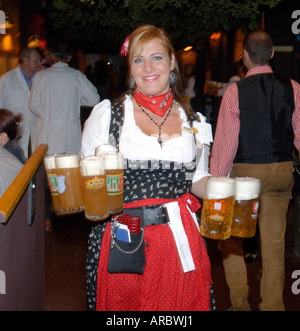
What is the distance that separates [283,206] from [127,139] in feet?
5.40

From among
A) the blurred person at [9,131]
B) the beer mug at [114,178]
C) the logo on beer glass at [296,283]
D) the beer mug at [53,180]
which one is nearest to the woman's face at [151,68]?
the beer mug at [114,178]

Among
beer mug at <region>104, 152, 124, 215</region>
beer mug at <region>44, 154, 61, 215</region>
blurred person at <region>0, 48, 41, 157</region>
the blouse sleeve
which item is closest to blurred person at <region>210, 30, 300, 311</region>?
the blouse sleeve

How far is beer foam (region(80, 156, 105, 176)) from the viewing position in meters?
1.74

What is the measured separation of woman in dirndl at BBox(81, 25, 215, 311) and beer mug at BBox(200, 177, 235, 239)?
1.10 ft

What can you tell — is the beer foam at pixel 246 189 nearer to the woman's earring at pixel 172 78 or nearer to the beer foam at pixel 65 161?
the beer foam at pixel 65 161

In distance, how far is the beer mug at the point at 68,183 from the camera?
1798 millimetres

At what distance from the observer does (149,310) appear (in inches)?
83.3

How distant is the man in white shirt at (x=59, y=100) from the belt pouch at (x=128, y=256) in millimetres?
3418

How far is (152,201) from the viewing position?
2.17 m

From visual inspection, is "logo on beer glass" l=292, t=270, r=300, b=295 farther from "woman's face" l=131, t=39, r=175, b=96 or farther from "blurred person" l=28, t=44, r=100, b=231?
"blurred person" l=28, t=44, r=100, b=231

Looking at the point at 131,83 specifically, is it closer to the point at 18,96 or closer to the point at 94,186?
the point at 94,186

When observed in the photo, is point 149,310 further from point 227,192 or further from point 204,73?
point 204,73

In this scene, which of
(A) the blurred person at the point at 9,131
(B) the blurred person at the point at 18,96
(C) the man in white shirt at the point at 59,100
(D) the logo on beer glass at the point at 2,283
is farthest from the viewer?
(B) the blurred person at the point at 18,96

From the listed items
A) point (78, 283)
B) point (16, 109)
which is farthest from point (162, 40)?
point (16, 109)
